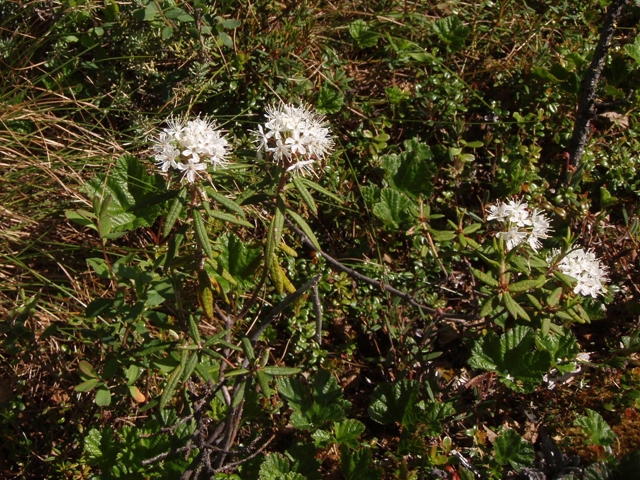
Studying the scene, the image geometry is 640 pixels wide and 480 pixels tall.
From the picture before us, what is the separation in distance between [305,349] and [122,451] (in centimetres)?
77

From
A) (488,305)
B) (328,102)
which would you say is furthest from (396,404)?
(328,102)

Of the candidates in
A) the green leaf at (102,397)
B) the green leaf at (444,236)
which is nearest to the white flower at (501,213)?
the green leaf at (444,236)

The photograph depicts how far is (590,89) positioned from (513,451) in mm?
1570

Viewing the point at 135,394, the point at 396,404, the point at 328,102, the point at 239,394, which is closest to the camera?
the point at 239,394

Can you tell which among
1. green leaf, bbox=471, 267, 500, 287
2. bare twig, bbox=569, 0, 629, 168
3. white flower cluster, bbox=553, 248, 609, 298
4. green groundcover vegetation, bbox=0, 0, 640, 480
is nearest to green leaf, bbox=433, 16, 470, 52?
green groundcover vegetation, bbox=0, 0, 640, 480

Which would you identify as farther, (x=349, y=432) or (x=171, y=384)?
(x=349, y=432)

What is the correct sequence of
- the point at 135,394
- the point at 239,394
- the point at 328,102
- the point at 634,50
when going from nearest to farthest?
the point at 239,394
the point at 135,394
the point at 328,102
the point at 634,50

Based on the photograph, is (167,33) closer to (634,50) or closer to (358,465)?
(358,465)

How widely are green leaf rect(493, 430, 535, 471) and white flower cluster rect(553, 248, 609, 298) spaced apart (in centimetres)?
54

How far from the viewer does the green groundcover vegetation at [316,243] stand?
212 centimetres

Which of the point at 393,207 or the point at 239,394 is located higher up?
the point at 393,207

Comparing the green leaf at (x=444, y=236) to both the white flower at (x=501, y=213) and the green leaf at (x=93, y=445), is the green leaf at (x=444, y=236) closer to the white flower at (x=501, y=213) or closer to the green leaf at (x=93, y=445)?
the white flower at (x=501, y=213)

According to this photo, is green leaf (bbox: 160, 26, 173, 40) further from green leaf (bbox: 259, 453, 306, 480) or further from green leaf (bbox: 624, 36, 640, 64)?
green leaf (bbox: 624, 36, 640, 64)

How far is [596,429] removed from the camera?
7.76 ft
